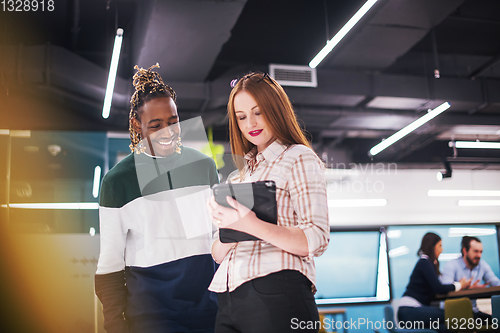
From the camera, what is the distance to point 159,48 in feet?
14.7

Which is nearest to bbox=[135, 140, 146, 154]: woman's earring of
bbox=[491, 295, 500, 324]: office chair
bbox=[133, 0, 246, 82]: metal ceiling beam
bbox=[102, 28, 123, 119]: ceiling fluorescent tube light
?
bbox=[102, 28, 123, 119]: ceiling fluorescent tube light

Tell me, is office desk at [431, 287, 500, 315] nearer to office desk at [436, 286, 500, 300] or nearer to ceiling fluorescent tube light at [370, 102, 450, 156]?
office desk at [436, 286, 500, 300]

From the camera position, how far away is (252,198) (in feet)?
3.51

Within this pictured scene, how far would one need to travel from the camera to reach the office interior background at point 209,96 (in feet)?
15.5

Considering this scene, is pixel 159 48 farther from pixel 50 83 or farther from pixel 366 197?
pixel 366 197

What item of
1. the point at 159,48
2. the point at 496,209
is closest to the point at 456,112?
the point at 496,209

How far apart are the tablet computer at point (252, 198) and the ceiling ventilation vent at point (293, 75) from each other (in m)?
4.50

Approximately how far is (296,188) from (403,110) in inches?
242

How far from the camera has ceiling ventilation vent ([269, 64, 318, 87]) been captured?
5418mm

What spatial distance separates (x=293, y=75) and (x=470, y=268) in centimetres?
362

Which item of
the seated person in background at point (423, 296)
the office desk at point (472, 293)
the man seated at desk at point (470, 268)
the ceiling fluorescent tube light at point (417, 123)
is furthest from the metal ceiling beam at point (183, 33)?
the man seated at desk at point (470, 268)

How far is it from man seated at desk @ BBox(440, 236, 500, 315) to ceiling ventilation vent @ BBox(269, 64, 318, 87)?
9.85ft

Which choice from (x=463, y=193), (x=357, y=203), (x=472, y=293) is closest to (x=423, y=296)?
(x=472, y=293)

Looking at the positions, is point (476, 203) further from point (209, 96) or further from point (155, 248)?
point (155, 248)
